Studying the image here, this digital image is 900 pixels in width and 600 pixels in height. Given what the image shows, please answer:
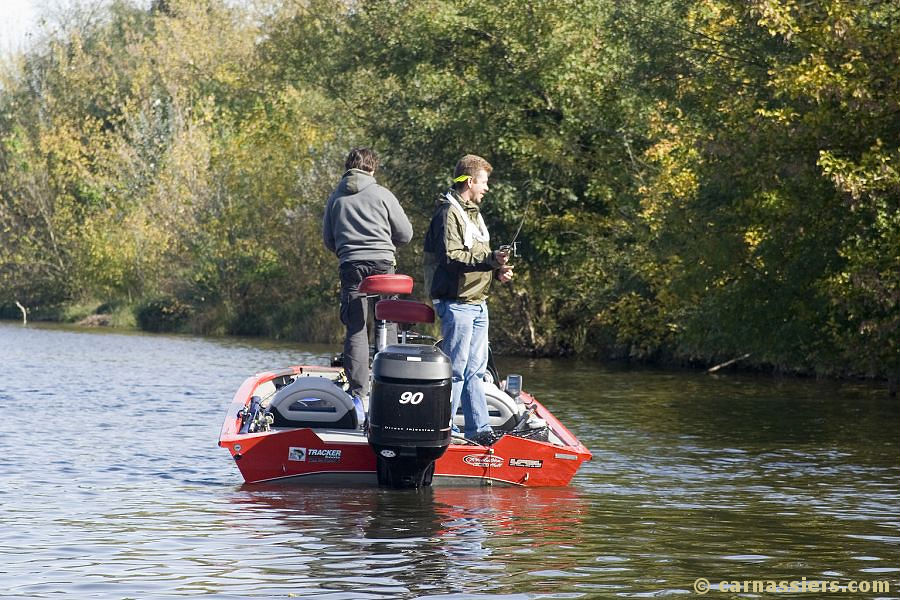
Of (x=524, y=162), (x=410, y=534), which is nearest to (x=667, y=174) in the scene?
(x=524, y=162)

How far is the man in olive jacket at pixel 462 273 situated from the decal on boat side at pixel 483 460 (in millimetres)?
397

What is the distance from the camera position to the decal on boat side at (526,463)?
11492 millimetres

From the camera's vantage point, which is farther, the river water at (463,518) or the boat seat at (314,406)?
the boat seat at (314,406)

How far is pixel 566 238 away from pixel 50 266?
30.3 metres

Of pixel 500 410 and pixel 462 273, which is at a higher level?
pixel 462 273

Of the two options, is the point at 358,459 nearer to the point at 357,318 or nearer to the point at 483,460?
the point at 483,460

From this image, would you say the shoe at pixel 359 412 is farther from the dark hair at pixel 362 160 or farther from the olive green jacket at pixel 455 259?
the dark hair at pixel 362 160

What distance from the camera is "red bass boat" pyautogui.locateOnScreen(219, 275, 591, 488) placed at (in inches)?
405

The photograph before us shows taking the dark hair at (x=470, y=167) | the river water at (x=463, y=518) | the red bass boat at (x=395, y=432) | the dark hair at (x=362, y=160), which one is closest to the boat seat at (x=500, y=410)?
the red bass boat at (x=395, y=432)

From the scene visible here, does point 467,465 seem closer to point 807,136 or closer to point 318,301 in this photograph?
point 807,136

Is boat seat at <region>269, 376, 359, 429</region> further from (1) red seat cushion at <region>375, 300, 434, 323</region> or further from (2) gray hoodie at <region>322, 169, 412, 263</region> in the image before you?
(1) red seat cushion at <region>375, 300, 434, 323</region>

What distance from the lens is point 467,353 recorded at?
36.7 ft

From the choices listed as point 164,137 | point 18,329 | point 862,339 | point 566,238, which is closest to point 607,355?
point 566,238

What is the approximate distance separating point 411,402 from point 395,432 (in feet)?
0.82
